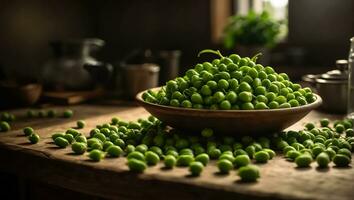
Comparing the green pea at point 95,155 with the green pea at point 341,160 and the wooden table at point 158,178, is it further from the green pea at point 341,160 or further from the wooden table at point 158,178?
the green pea at point 341,160

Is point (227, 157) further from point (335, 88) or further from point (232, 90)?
point (335, 88)

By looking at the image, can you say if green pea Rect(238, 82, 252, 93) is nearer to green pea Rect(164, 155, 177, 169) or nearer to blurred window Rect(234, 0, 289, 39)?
green pea Rect(164, 155, 177, 169)

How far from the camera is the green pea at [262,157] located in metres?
1.36

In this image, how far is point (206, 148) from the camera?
4.88ft

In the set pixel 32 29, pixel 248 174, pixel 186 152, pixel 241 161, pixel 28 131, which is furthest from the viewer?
pixel 32 29

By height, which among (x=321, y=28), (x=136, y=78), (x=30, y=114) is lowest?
(x=30, y=114)

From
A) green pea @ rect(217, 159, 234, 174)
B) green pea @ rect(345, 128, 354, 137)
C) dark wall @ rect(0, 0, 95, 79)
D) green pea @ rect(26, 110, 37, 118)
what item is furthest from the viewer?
dark wall @ rect(0, 0, 95, 79)

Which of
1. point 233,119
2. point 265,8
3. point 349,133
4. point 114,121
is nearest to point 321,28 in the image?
point 265,8

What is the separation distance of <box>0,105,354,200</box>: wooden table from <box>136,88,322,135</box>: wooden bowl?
0.12 m

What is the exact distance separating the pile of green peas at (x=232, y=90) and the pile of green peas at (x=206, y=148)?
0.32ft

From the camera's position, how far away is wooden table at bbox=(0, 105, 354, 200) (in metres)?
1.14

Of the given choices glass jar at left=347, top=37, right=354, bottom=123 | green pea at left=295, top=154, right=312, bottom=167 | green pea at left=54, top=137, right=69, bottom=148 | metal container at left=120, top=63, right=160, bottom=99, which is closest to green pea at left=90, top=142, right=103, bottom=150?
green pea at left=54, top=137, right=69, bottom=148

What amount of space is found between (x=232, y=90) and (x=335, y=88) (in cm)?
79

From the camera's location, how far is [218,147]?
4.83 feet
